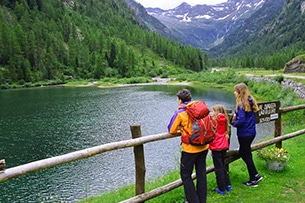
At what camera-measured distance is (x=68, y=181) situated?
55.6ft

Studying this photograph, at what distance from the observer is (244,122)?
704 centimetres

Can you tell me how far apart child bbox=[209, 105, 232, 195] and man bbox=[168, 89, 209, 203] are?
1.13 metres

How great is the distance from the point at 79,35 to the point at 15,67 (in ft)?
191

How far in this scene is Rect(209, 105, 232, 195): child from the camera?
7004 millimetres

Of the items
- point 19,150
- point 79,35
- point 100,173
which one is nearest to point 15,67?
point 79,35

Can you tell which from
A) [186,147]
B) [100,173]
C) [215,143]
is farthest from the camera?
[100,173]

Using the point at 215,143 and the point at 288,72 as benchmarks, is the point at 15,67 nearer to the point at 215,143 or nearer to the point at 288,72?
the point at 288,72

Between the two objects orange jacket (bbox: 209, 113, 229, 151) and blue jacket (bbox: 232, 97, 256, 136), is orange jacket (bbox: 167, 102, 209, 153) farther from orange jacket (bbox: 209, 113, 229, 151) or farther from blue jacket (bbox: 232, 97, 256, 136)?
blue jacket (bbox: 232, 97, 256, 136)

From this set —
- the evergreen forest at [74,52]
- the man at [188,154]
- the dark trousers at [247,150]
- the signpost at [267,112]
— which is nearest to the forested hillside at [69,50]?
the evergreen forest at [74,52]

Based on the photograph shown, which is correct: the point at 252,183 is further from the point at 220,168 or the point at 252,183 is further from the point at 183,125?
the point at 183,125

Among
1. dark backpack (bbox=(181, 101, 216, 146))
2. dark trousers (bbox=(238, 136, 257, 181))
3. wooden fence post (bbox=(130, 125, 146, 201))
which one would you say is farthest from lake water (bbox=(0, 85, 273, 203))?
dark trousers (bbox=(238, 136, 257, 181))

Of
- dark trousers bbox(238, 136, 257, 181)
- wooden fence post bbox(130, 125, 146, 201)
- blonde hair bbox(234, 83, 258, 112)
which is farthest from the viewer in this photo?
dark trousers bbox(238, 136, 257, 181)

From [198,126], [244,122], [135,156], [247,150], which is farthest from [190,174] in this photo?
[247,150]

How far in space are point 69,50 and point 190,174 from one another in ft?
458
